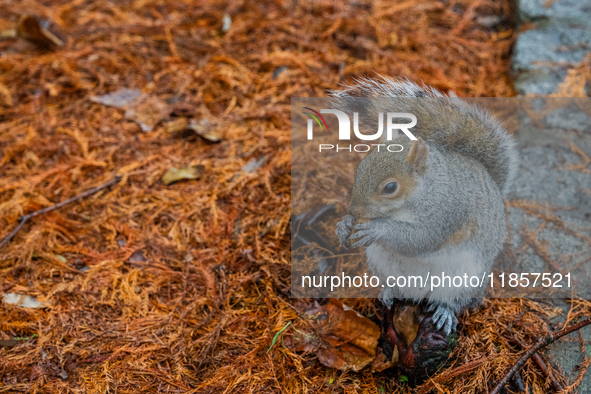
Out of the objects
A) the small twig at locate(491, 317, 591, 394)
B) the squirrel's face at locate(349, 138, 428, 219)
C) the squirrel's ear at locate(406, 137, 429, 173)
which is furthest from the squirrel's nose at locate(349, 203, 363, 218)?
the small twig at locate(491, 317, 591, 394)

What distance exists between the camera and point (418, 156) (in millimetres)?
1378

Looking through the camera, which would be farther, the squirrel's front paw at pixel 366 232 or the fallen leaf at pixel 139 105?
the fallen leaf at pixel 139 105

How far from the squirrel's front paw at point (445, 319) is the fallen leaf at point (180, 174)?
4.35ft

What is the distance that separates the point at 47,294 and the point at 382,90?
5.01ft

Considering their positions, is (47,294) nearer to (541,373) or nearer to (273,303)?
(273,303)

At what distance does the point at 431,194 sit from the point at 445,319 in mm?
465

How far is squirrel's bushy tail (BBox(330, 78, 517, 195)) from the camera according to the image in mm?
1404

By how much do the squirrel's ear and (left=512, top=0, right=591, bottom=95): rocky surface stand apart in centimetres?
168

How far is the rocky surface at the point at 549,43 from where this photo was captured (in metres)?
2.73

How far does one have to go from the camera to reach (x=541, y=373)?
4.96 ft

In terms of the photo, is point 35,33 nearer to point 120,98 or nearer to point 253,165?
point 120,98

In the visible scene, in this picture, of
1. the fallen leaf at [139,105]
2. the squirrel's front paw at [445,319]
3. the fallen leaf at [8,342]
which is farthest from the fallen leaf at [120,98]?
the squirrel's front paw at [445,319]

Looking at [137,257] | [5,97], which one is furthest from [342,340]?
[5,97]

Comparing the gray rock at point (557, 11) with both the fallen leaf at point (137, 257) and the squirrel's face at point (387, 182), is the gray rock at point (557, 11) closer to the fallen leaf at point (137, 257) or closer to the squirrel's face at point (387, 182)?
the squirrel's face at point (387, 182)
